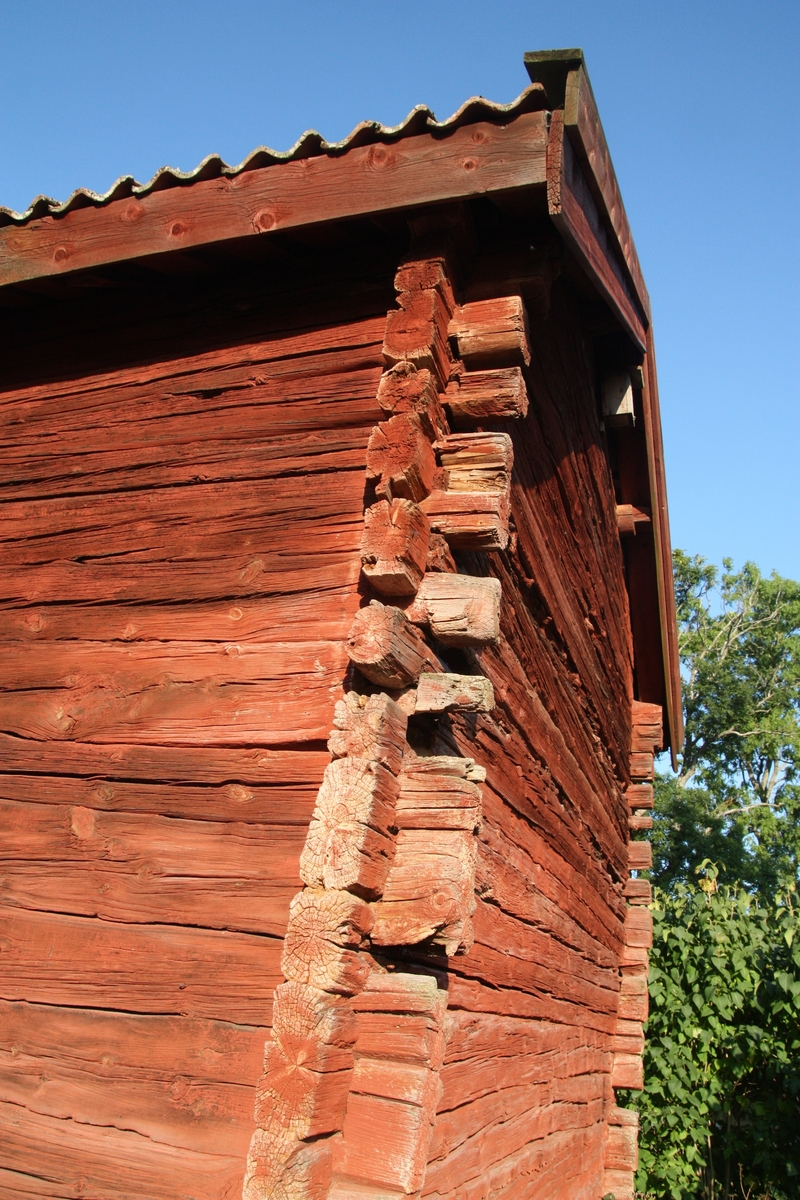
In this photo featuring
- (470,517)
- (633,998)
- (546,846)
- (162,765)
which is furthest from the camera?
(633,998)

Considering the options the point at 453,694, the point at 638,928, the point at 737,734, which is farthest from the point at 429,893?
the point at 737,734

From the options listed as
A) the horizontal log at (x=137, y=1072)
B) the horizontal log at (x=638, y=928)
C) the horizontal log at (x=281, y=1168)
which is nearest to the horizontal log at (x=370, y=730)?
the horizontal log at (x=137, y=1072)

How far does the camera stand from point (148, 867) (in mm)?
2523

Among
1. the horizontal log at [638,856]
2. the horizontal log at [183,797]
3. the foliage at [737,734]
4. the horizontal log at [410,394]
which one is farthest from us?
the foliage at [737,734]

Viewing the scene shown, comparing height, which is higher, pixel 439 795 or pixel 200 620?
pixel 200 620

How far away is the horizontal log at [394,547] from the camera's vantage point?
2.52m

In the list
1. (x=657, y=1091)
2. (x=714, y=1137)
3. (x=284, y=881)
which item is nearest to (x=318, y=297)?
(x=284, y=881)

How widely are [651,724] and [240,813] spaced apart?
570cm

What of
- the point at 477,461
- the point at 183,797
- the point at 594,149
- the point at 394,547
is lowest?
the point at 183,797

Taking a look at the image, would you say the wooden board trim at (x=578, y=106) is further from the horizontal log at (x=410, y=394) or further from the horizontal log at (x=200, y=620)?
the horizontal log at (x=200, y=620)

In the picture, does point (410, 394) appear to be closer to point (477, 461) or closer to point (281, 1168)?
point (477, 461)

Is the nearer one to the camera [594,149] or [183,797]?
[183,797]

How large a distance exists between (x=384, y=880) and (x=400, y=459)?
1.18 metres

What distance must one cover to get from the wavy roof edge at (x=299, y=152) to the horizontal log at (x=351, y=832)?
195cm
